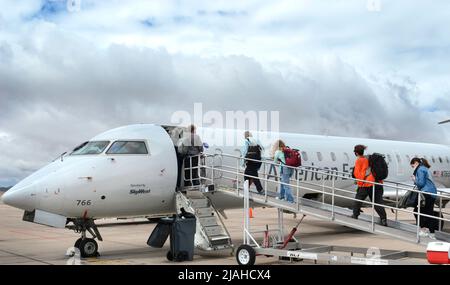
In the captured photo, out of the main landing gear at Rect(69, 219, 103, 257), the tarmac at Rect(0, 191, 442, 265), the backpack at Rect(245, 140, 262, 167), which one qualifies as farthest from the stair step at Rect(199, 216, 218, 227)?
the main landing gear at Rect(69, 219, 103, 257)

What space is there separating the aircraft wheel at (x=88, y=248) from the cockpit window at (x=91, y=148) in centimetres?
223

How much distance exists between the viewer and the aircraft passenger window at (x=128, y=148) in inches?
499

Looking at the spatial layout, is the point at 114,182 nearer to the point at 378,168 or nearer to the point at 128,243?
the point at 128,243

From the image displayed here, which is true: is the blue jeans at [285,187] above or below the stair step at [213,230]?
above

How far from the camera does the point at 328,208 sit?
12.8 metres

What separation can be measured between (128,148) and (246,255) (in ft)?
A: 13.2

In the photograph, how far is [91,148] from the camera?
12.8 metres

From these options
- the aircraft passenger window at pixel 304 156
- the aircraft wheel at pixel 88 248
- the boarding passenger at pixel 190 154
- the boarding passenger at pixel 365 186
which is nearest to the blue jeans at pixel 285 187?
the boarding passenger at pixel 365 186

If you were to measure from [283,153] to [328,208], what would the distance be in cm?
206

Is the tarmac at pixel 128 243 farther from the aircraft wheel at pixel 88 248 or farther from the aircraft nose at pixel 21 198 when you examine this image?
the aircraft nose at pixel 21 198

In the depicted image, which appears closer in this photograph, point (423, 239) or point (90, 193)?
point (423, 239)

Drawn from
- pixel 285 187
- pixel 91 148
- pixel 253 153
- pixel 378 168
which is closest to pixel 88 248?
pixel 91 148
